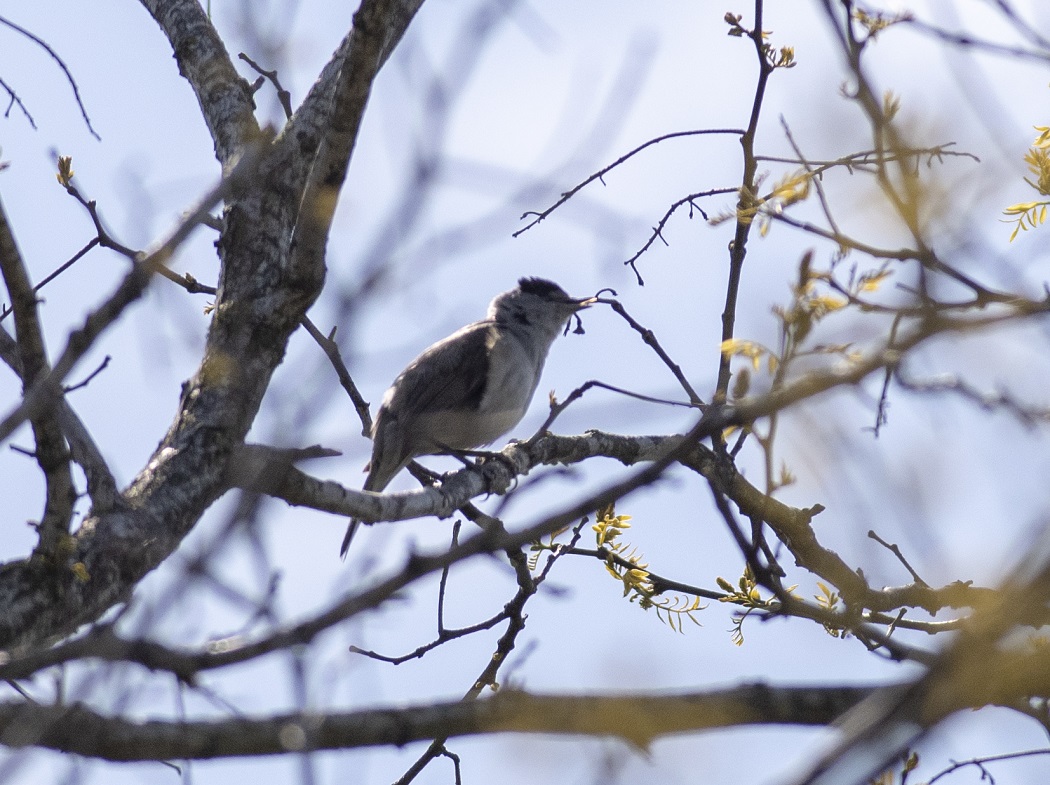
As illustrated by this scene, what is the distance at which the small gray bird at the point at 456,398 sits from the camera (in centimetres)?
712

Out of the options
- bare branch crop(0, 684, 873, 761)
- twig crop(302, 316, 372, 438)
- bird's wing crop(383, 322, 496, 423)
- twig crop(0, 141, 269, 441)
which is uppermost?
bird's wing crop(383, 322, 496, 423)

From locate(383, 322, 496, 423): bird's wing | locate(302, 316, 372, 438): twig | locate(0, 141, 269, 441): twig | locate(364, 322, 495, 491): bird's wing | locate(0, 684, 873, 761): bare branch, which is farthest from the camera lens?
locate(383, 322, 496, 423): bird's wing

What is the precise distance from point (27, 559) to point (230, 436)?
0.81m

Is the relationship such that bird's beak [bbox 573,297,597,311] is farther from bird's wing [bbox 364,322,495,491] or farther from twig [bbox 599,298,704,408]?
twig [bbox 599,298,704,408]

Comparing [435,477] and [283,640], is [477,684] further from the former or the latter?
[283,640]

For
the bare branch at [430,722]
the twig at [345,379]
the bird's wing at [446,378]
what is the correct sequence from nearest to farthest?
the bare branch at [430,722], the twig at [345,379], the bird's wing at [446,378]

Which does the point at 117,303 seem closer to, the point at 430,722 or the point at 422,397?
the point at 430,722

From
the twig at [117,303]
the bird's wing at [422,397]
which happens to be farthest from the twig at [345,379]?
the twig at [117,303]

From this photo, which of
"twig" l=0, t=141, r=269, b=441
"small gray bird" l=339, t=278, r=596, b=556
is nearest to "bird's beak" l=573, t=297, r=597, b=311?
"small gray bird" l=339, t=278, r=596, b=556

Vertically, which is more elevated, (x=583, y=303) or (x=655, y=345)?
(x=583, y=303)

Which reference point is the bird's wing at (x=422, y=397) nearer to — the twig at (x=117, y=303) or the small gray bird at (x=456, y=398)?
the small gray bird at (x=456, y=398)

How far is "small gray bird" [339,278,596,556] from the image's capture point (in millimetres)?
7117

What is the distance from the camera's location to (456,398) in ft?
23.8

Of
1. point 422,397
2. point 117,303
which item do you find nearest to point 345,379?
point 422,397
